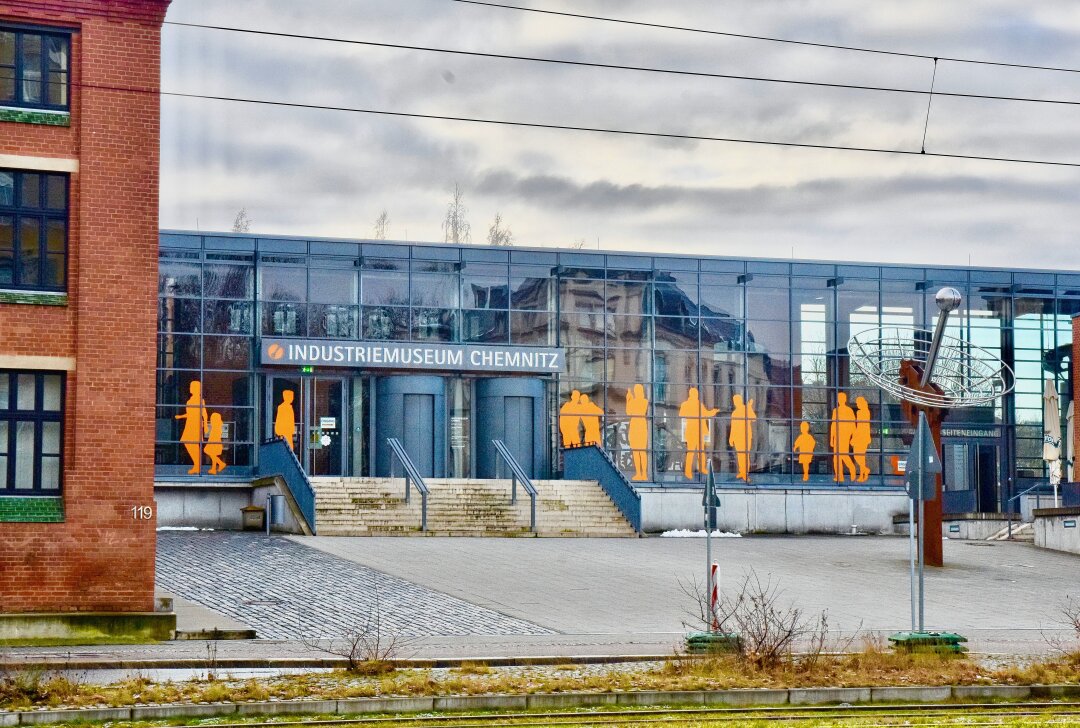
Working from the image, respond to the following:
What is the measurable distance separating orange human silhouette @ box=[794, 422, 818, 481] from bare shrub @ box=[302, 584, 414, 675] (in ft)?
82.7

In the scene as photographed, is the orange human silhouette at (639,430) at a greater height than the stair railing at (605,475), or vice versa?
the orange human silhouette at (639,430)

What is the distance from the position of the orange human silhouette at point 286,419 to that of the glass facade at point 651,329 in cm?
49

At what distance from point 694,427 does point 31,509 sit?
94.9 feet

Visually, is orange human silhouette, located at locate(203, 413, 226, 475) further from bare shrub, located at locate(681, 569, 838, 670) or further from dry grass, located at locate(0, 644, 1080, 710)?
dry grass, located at locate(0, 644, 1080, 710)

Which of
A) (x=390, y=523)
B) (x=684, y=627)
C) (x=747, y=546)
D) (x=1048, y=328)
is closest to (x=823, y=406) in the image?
(x=1048, y=328)

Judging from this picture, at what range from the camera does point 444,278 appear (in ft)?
147

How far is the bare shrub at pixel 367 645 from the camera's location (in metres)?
15.2

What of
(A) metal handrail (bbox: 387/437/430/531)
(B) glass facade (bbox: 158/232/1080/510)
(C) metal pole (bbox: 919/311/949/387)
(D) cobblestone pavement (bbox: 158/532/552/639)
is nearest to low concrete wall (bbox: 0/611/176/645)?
(D) cobblestone pavement (bbox: 158/532/552/639)

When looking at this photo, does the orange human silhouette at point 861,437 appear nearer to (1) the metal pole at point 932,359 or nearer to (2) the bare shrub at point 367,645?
(1) the metal pole at point 932,359

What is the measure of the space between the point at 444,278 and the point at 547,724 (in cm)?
3280

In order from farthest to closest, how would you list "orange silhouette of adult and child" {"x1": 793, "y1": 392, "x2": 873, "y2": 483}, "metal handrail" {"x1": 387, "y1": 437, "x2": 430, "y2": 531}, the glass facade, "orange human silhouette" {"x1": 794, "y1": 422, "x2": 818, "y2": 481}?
1. "orange silhouette of adult and child" {"x1": 793, "y1": 392, "x2": 873, "y2": 483}
2. "orange human silhouette" {"x1": 794, "y1": 422, "x2": 818, "y2": 481}
3. the glass facade
4. "metal handrail" {"x1": 387, "y1": 437, "x2": 430, "y2": 531}

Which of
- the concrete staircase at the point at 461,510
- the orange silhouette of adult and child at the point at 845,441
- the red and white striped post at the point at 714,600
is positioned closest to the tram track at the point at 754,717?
the red and white striped post at the point at 714,600

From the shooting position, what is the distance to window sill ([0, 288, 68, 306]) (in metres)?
19.2

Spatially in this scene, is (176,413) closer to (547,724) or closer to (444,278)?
(444,278)
